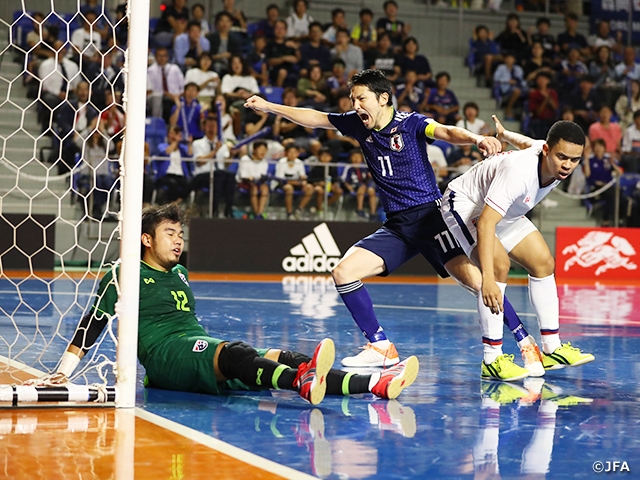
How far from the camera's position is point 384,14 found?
2025cm

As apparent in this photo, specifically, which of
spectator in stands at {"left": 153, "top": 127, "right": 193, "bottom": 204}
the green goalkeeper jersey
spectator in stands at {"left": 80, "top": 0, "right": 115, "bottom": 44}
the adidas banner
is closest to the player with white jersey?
the green goalkeeper jersey

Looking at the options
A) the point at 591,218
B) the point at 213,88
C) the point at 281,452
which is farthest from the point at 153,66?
the point at 281,452

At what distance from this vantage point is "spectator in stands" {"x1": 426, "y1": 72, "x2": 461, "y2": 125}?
17.6m

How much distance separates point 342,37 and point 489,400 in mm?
14022

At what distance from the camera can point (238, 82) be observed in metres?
16.4

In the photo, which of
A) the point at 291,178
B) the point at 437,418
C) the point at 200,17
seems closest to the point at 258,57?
the point at 200,17

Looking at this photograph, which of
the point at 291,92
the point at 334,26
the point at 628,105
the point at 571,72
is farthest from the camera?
the point at 571,72

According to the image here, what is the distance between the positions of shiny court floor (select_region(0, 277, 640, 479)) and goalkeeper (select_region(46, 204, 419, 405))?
103mm

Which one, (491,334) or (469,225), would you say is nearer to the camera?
(491,334)

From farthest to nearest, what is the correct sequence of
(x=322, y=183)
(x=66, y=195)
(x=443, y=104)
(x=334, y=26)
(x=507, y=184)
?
1. (x=334, y=26)
2. (x=443, y=104)
3. (x=322, y=183)
4. (x=66, y=195)
5. (x=507, y=184)

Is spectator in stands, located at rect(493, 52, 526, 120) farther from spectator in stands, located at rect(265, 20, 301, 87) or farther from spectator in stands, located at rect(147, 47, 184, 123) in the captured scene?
spectator in stands, located at rect(147, 47, 184, 123)

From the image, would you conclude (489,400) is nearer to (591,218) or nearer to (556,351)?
(556,351)

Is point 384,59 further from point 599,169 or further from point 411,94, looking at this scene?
point 599,169

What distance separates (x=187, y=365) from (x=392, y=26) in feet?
50.5
